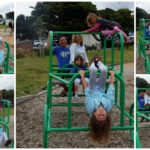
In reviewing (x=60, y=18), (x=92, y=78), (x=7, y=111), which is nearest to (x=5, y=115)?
(x=7, y=111)

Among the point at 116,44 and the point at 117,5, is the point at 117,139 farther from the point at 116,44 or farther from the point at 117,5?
the point at 117,5

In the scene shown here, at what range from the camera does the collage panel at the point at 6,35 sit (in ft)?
8.67

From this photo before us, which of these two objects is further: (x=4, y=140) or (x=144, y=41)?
(x=144, y=41)

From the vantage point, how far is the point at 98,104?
2252 mm

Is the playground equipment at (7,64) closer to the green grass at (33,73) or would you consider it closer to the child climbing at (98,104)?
the green grass at (33,73)

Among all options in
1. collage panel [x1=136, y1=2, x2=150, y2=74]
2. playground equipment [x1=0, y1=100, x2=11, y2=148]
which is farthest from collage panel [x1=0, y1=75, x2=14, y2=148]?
collage panel [x1=136, y1=2, x2=150, y2=74]

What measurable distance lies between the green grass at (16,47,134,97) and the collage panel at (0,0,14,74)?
0.38m

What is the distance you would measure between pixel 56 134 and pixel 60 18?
2.77ft

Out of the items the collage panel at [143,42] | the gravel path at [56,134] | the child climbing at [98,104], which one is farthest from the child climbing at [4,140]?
the collage panel at [143,42]

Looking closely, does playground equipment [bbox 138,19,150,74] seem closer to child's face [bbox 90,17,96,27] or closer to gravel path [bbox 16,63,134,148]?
child's face [bbox 90,17,96,27]

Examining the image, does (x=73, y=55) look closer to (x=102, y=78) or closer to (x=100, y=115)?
(x=102, y=78)

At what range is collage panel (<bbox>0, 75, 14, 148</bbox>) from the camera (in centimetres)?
263

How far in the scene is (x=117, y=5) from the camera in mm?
2834

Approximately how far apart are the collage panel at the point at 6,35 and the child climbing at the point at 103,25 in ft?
1.67
